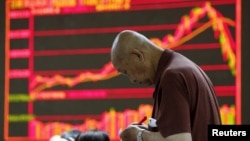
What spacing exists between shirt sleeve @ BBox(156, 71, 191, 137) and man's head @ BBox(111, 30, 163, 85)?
12 cm

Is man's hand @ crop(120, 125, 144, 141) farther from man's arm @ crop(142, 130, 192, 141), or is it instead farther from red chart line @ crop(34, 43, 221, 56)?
red chart line @ crop(34, 43, 221, 56)

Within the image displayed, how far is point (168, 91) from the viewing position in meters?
1.49

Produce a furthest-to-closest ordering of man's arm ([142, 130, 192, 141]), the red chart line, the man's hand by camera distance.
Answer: the red chart line, the man's hand, man's arm ([142, 130, 192, 141])

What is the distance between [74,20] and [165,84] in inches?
70.7

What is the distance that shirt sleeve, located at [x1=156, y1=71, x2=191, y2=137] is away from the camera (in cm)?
146

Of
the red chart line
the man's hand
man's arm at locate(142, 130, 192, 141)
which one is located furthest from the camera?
the red chart line

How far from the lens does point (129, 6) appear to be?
3127 millimetres

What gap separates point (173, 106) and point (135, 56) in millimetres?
216

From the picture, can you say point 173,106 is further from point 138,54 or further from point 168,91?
point 138,54

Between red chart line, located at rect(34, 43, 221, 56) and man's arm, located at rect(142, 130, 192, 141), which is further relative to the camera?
red chart line, located at rect(34, 43, 221, 56)

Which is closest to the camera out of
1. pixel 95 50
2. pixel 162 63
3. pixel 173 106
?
pixel 173 106

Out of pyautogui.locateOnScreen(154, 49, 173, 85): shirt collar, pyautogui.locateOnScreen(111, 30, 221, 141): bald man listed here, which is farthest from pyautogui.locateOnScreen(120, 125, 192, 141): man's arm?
pyautogui.locateOnScreen(154, 49, 173, 85): shirt collar

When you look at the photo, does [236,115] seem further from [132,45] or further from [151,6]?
[132,45]

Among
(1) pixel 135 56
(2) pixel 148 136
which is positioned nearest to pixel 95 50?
(1) pixel 135 56
